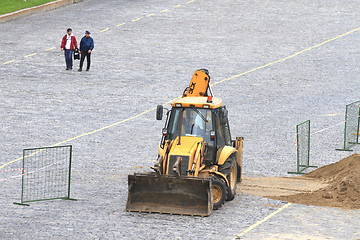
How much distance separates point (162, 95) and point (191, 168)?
46.9 feet

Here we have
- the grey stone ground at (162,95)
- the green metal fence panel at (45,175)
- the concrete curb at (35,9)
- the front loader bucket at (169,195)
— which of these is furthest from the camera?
the concrete curb at (35,9)

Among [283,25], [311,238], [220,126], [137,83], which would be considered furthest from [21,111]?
[283,25]

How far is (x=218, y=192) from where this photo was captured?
19.4 m

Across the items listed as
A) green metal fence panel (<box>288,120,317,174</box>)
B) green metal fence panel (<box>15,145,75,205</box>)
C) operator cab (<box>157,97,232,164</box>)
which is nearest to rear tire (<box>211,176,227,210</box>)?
operator cab (<box>157,97,232,164</box>)

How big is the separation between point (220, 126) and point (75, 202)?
372 cm

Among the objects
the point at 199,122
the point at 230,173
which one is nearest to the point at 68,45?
the point at 199,122

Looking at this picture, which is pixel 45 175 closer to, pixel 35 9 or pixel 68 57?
pixel 68 57

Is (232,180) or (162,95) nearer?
(232,180)

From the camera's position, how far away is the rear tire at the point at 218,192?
63.2 feet

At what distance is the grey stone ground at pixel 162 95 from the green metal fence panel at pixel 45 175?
308 millimetres

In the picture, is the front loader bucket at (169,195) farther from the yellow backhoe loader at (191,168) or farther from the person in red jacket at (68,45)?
the person in red jacket at (68,45)

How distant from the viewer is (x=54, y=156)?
24.1m

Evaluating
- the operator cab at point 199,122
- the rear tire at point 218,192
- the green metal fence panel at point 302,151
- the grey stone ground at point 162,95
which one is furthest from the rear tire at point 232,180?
the green metal fence panel at point 302,151

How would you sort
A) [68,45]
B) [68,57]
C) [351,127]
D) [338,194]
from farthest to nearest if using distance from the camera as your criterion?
[68,57] < [68,45] < [351,127] < [338,194]
